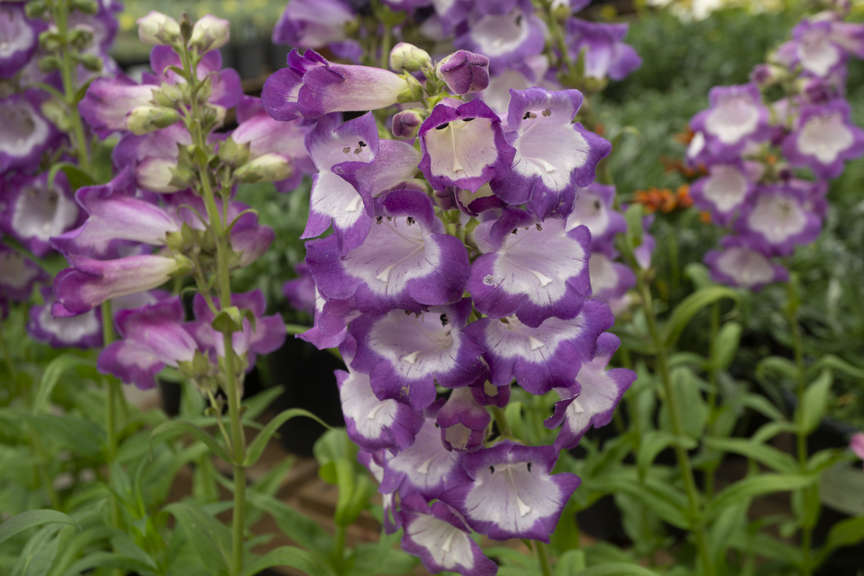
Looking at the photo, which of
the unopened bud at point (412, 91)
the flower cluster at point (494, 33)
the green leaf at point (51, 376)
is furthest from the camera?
the flower cluster at point (494, 33)

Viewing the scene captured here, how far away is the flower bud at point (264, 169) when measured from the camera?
123cm

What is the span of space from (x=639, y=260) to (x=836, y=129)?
725mm

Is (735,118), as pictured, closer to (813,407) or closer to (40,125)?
(813,407)

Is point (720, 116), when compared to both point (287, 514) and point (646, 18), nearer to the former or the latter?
point (287, 514)

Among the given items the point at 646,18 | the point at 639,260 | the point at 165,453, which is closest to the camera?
the point at 165,453

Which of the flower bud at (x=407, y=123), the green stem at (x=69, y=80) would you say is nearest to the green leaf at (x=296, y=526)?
the green stem at (x=69, y=80)

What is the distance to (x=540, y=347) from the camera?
2.99ft

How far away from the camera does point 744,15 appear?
23.7 ft

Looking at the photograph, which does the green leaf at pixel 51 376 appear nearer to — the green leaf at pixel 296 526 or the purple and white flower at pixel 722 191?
the green leaf at pixel 296 526

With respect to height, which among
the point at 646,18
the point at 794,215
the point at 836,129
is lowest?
the point at 646,18

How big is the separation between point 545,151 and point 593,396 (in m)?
0.34

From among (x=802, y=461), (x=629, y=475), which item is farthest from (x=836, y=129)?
(x=629, y=475)

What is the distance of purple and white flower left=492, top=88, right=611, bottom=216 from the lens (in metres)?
0.86

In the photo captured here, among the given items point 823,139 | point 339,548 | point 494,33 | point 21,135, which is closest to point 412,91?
point 494,33
